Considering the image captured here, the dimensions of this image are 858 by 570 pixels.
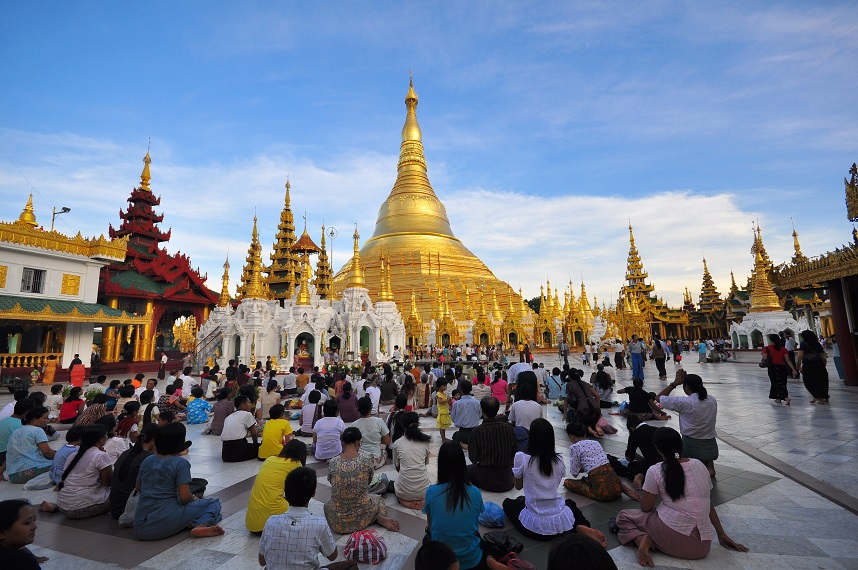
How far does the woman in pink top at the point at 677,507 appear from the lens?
3.48m

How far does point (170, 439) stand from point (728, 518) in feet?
18.2

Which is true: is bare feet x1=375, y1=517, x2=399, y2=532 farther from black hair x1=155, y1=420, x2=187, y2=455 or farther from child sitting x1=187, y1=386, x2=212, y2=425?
child sitting x1=187, y1=386, x2=212, y2=425

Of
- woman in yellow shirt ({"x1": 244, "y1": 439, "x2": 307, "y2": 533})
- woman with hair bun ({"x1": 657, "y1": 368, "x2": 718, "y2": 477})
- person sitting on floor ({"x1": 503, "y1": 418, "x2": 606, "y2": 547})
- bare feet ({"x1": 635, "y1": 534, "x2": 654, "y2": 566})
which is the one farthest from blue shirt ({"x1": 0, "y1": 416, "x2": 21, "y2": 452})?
woman with hair bun ({"x1": 657, "y1": 368, "x2": 718, "y2": 477})

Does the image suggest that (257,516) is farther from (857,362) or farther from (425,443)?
(857,362)

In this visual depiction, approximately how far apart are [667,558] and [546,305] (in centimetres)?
3240

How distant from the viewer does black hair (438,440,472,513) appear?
3.27 m

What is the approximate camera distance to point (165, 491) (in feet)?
13.7

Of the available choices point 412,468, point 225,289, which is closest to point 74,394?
point 412,468

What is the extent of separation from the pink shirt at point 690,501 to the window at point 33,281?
24820 mm

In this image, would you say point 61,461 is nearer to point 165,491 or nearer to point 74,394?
point 165,491

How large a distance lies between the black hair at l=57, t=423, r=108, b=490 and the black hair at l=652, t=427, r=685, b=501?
18.3 ft

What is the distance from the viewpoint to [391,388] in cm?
1153

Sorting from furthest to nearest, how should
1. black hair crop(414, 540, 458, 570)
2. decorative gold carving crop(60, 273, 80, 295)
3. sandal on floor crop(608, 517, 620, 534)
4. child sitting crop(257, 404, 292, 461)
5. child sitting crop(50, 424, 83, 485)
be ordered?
decorative gold carving crop(60, 273, 80, 295) → child sitting crop(257, 404, 292, 461) → child sitting crop(50, 424, 83, 485) → sandal on floor crop(608, 517, 620, 534) → black hair crop(414, 540, 458, 570)

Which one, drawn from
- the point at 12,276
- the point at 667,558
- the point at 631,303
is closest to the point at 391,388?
the point at 667,558
